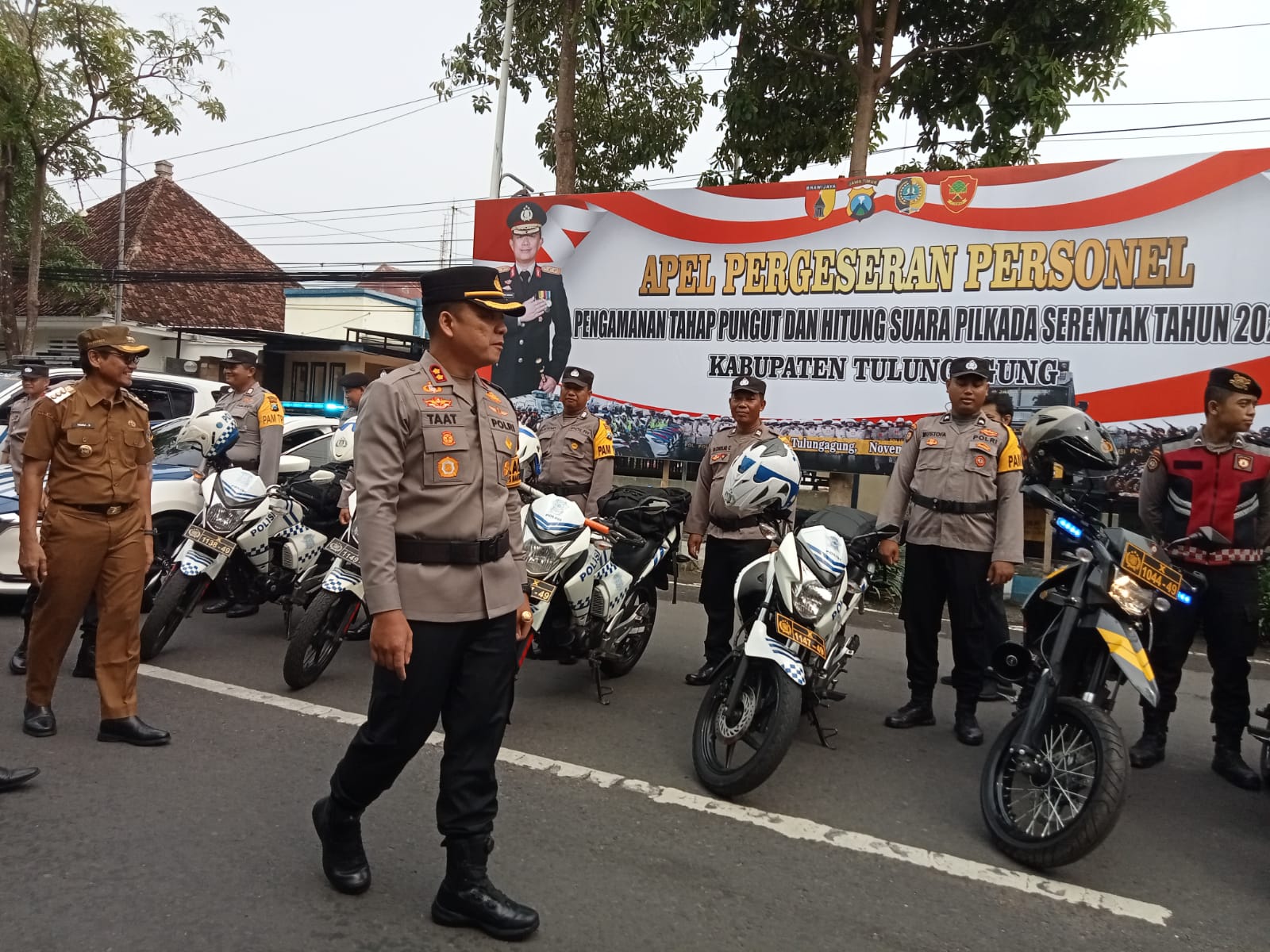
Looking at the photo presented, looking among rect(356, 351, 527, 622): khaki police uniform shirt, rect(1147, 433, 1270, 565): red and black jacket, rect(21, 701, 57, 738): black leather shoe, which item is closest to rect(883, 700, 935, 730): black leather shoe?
rect(1147, 433, 1270, 565): red and black jacket

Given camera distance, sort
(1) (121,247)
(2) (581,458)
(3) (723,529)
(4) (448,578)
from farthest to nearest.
A: (1) (121,247) → (2) (581,458) → (3) (723,529) → (4) (448,578)

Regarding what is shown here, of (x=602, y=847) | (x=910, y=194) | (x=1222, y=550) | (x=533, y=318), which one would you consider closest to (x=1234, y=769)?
(x=1222, y=550)

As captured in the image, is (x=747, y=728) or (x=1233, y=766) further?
(x=1233, y=766)

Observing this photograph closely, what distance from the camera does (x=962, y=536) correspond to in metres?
Answer: 4.62

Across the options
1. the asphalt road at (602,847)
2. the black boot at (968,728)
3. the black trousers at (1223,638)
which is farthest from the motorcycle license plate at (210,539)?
the black trousers at (1223,638)

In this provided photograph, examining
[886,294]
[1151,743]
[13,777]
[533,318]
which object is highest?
[886,294]

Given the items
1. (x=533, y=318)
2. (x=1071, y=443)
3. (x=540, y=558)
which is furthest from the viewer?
(x=533, y=318)

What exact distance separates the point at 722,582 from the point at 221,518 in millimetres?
2730

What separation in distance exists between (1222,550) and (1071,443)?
1.03 m

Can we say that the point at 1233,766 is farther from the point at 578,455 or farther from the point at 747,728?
the point at 578,455

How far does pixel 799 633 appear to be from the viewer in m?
3.94

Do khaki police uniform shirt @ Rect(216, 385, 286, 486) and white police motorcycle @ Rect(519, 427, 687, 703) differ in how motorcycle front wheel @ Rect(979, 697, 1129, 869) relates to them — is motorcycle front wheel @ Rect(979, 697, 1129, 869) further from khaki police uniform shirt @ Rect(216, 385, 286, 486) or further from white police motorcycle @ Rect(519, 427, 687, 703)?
khaki police uniform shirt @ Rect(216, 385, 286, 486)

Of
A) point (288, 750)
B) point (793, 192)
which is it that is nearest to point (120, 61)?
point (793, 192)

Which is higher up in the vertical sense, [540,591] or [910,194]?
[910,194]
